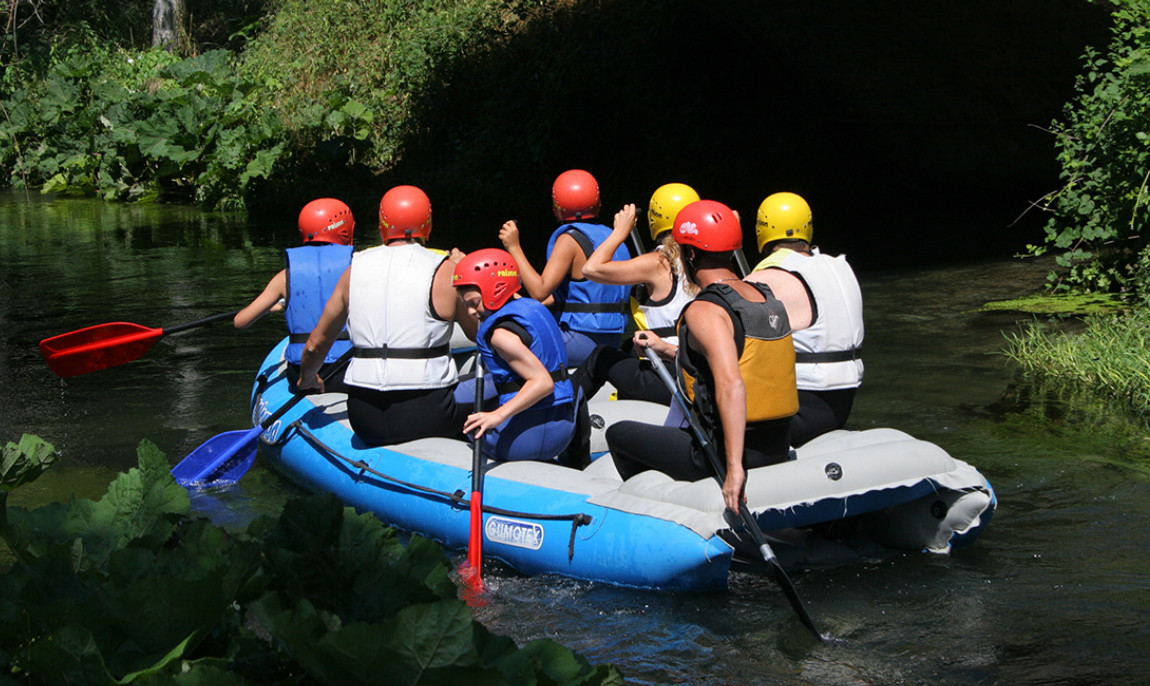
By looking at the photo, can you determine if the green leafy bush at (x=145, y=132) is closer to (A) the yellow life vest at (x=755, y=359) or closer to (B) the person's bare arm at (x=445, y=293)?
(B) the person's bare arm at (x=445, y=293)

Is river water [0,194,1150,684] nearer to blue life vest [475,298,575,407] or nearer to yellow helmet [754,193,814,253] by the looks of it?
blue life vest [475,298,575,407]

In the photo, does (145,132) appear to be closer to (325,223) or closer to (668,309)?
(325,223)

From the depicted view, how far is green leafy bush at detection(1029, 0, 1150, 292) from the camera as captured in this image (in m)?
8.09

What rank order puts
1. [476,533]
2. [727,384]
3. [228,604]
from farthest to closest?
[476,533], [727,384], [228,604]

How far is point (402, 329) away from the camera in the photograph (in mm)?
5184

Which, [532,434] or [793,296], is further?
[532,434]

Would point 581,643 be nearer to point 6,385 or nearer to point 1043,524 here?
point 1043,524

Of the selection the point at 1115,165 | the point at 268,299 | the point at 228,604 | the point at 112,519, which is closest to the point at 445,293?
the point at 268,299

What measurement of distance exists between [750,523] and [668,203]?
223 cm

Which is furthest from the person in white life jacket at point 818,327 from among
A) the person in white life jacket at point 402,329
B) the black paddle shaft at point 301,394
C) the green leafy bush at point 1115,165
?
the green leafy bush at point 1115,165

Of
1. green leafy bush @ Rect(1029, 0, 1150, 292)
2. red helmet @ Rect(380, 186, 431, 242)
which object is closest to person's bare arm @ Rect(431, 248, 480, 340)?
red helmet @ Rect(380, 186, 431, 242)

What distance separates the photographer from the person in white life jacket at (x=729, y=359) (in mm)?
4000

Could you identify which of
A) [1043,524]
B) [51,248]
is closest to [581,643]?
[1043,524]

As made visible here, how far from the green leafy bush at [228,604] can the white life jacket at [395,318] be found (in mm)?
3215
